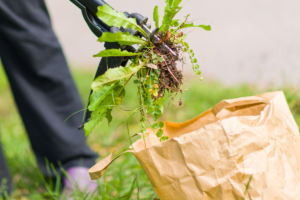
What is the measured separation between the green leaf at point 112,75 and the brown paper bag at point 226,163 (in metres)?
0.21

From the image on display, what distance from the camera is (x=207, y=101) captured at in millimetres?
1999

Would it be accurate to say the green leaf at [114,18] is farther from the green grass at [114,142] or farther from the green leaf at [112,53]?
the green grass at [114,142]

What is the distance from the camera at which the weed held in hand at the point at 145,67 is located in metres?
0.65

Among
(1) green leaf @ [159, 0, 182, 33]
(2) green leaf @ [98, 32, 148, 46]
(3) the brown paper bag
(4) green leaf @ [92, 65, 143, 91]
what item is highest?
(1) green leaf @ [159, 0, 182, 33]

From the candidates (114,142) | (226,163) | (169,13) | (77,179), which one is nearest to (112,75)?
(169,13)

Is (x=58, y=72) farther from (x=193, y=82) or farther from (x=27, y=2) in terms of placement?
(x=193, y=82)

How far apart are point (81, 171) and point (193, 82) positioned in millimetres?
1423

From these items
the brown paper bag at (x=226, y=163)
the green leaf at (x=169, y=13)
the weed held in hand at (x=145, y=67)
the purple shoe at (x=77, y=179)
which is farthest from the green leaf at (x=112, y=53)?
the purple shoe at (x=77, y=179)

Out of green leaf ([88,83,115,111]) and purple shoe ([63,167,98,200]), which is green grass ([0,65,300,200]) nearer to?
purple shoe ([63,167,98,200])

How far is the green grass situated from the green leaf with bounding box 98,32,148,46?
1.09ft

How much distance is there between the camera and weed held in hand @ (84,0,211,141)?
2.12 feet

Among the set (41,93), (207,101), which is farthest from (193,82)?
(41,93)

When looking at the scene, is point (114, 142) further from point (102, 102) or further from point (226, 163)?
point (226, 163)

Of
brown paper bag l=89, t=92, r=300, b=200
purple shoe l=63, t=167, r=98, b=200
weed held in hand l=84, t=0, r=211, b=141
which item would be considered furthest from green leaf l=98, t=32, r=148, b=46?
purple shoe l=63, t=167, r=98, b=200
